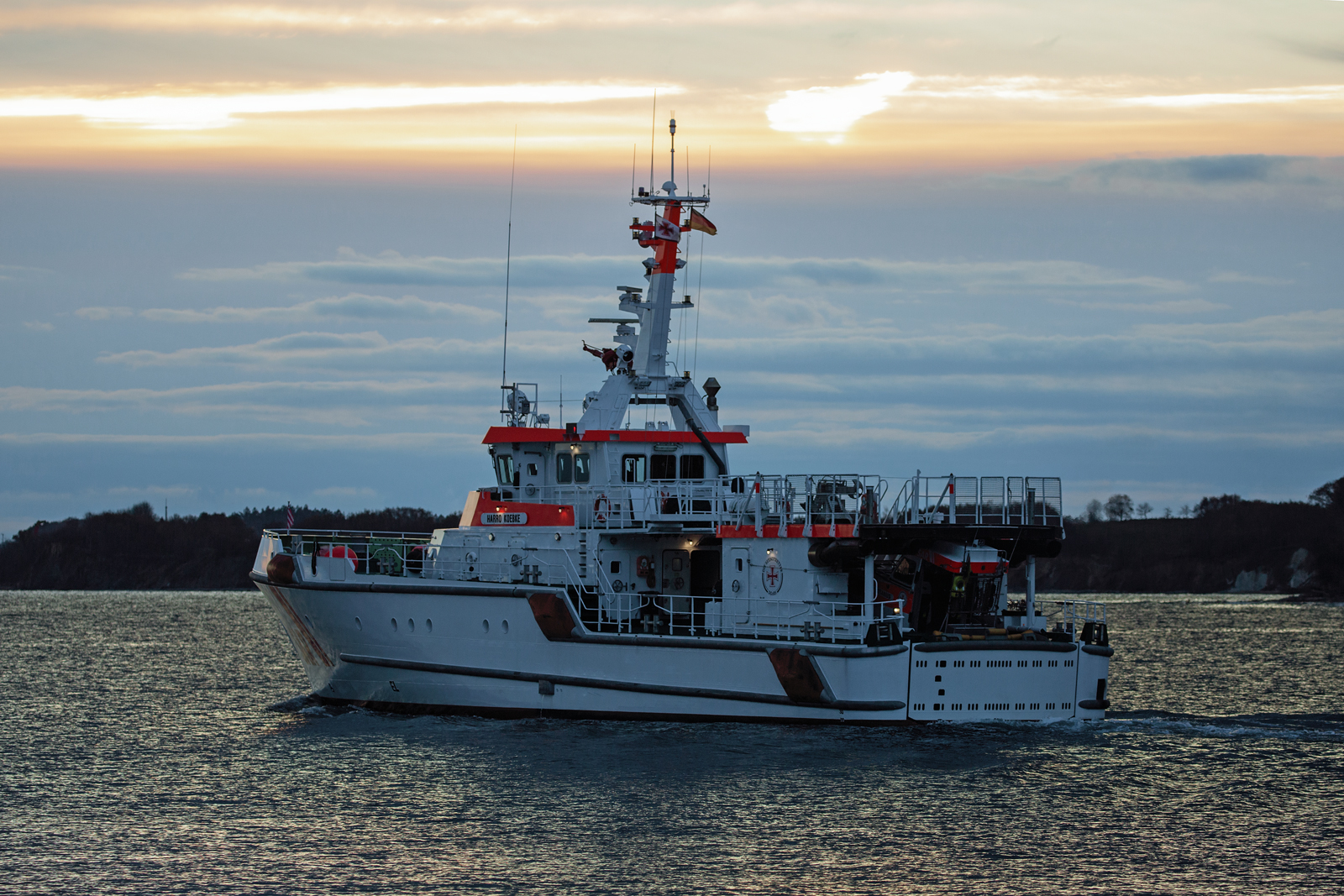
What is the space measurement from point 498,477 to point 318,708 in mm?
5970

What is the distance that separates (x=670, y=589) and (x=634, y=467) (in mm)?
2520

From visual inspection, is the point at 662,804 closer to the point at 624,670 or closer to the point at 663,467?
the point at 624,670

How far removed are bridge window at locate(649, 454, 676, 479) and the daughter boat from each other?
0.20 meters

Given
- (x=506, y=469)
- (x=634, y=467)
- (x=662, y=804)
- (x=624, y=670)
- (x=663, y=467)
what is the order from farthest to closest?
(x=506, y=469), (x=663, y=467), (x=634, y=467), (x=624, y=670), (x=662, y=804)

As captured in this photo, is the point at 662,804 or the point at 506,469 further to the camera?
the point at 506,469

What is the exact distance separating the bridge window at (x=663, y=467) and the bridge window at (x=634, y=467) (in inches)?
5.9

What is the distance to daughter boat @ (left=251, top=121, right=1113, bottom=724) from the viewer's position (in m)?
24.3

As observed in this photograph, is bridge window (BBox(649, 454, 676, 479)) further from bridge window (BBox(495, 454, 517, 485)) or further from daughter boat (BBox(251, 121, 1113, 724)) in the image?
bridge window (BBox(495, 454, 517, 485))

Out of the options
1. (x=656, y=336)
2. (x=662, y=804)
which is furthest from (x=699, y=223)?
(x=662, y=804)

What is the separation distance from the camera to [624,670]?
25953 millimetres

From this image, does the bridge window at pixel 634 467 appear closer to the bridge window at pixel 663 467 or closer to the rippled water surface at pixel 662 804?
the bridge window at pixel 663 467

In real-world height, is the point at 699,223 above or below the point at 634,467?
above

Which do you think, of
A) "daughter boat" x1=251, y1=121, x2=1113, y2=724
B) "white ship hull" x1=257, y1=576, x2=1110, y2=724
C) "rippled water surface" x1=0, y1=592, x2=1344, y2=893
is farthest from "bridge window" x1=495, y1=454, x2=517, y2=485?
"rippled water surface" x1=0, y1=592, x2=1344, y2=893

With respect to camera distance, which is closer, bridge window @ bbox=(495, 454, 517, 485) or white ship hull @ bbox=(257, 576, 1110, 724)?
white ship hull @ bbox=(257, 576, 1110, 724)
